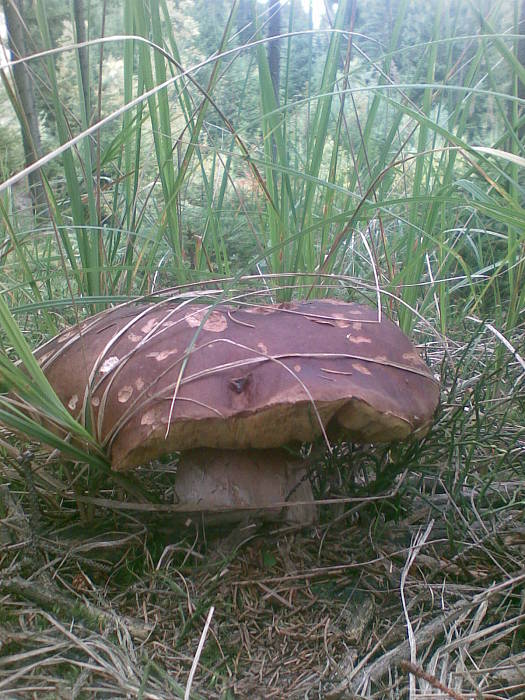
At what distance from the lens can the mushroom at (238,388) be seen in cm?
90

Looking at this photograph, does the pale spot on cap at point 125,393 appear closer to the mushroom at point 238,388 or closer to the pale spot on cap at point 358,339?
the mushroom at point 238,388

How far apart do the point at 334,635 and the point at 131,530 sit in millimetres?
446

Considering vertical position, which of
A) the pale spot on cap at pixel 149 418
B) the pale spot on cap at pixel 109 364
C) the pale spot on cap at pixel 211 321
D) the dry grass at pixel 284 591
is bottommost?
the dry grass at pixel 284 591

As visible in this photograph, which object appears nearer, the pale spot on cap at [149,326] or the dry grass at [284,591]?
the dry grass at [284,591]

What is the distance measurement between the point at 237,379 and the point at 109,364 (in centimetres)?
25

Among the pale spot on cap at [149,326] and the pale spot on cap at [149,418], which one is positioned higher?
the pale spot on cap at [149,326]

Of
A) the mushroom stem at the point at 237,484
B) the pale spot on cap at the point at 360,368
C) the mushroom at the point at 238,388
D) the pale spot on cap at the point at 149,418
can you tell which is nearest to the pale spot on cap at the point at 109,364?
the mushroom at the point at 238,388

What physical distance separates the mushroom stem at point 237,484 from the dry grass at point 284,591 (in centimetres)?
4

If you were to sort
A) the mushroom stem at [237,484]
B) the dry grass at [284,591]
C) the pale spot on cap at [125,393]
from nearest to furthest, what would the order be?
the dry grass at [284,591], the pale spot on cap at [125,393], the mushroom stem at [237,484]

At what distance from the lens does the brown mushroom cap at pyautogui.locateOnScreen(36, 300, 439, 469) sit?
0.90 meters

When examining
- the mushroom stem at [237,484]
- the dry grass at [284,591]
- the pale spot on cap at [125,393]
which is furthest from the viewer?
the mushroom stem at [237,484]

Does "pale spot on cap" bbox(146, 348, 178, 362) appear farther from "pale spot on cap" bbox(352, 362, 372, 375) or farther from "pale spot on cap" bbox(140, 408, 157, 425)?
"pale spot on cap" bbox(352, 362, 372, 375)

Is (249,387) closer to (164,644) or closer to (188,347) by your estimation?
(188,347)

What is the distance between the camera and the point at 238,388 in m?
0.91
